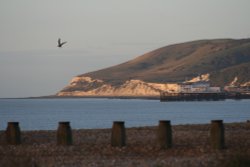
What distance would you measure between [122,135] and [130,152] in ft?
4.09

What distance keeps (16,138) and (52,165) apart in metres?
5.96

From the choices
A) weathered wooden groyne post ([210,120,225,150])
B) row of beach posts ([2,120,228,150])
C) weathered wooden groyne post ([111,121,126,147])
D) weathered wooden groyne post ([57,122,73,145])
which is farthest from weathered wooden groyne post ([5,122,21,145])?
weathered wooden groyne post ([210,120,225,150])

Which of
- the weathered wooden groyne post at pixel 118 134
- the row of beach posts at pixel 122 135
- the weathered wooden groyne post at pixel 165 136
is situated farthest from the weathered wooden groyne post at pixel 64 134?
the weathered wooden groyne post at pixel 165 136

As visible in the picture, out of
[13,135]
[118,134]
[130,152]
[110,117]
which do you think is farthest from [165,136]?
[110,117]

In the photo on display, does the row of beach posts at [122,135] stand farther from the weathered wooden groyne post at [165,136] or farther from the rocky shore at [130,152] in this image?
the rocky shore at [130,152]

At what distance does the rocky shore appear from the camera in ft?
62.4

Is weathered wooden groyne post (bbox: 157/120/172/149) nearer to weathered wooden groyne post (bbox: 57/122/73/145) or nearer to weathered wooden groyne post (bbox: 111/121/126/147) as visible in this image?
weathered wooden groyne post (bbox: 111/121/126/147)

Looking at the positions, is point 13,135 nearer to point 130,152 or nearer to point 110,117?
point 130,152

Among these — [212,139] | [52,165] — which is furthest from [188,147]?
[52,165]

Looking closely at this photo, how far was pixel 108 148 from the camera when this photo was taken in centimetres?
2266

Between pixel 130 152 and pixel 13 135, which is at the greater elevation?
pixel 13 135

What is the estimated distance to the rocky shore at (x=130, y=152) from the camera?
19.0m

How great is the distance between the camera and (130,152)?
21.8 metres

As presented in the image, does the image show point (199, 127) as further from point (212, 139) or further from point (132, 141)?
point (212, 139)
